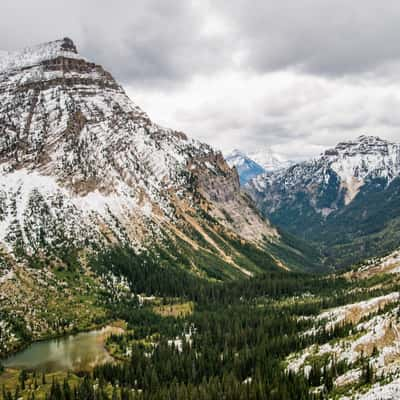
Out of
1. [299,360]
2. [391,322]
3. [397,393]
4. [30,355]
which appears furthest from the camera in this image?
[30,355]

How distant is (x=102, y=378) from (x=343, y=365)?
83.9m

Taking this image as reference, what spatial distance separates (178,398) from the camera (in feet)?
439

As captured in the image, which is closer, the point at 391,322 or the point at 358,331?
the point at 391,322

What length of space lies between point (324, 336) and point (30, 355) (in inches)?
4978

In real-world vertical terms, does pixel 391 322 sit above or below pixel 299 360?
above

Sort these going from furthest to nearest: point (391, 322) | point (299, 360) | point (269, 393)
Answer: point (299, 360) → point (391, 322) → point (269, 393)

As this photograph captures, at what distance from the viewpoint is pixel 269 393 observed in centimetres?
13312

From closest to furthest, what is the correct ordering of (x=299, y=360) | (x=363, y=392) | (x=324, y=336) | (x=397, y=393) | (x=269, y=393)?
(x=397, y=393), (x=363, y=392), (x=269, y=393), (x=299, y=360), (x=324, y=336)

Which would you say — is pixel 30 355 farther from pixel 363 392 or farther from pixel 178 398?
pixel 363 392

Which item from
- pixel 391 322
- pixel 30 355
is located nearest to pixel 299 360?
pixel 391 322

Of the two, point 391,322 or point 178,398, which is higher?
point 391,322

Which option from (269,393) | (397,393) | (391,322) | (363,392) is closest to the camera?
(397,393)

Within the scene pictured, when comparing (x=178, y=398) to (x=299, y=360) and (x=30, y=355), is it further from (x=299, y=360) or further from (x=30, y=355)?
(x=30, y=355)

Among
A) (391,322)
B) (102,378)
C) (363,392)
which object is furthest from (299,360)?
(102,378)
